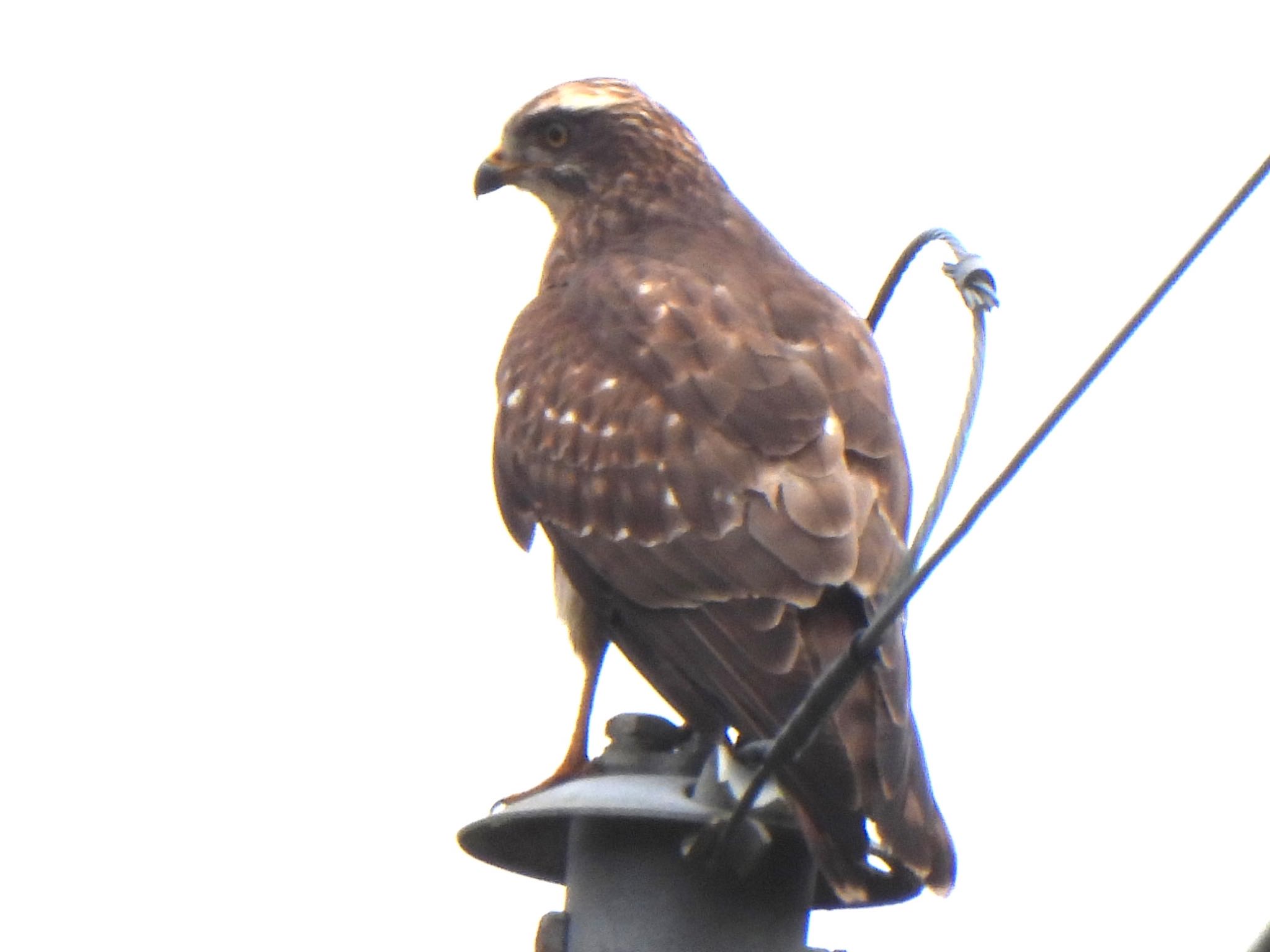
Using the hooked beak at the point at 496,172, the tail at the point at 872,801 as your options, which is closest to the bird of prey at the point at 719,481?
the tail at the point at 872,801

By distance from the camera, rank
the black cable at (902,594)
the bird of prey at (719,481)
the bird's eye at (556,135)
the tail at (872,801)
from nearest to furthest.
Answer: the black cable at (902,594) < the tail at (872,801) < the bird of prey at (719,481) < the bird's eye at (556,135)

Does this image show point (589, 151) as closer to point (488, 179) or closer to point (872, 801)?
point (488, 179)

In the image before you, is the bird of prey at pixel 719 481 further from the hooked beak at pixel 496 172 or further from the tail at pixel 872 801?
the hooked beak at pixel 496 172

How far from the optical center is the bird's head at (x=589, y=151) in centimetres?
679

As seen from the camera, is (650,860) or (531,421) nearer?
(650,860)

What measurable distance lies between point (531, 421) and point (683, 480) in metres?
0.74

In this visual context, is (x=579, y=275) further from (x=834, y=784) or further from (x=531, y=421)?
(x=834, y=784)

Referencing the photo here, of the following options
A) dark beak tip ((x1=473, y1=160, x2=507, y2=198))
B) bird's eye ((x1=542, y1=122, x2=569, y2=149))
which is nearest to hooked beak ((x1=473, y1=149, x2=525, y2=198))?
dark beak tip ((x1=473, y1=160, x2=507, y2=198))

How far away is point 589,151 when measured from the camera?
6875 millimetres

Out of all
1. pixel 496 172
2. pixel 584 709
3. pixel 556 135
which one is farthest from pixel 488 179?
pixel 584 709

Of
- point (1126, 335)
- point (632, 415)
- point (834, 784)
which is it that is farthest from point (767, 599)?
point (1126, 335)

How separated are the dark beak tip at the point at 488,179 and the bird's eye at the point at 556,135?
0.18 m

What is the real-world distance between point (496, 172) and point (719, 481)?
7.37 feet

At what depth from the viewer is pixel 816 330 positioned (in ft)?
18.3
